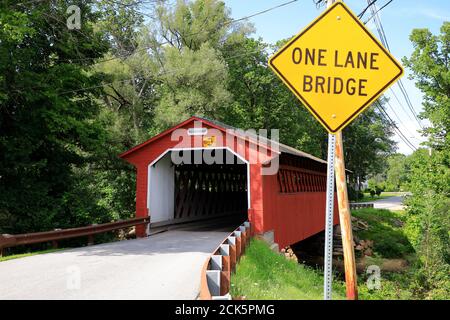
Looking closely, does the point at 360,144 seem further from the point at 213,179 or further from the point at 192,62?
the point at 213,179

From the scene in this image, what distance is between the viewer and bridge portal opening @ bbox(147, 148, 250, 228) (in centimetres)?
1523

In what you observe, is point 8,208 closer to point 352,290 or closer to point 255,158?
point 255,158

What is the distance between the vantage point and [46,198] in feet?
47.4

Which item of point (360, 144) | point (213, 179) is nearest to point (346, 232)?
point (213, 179)

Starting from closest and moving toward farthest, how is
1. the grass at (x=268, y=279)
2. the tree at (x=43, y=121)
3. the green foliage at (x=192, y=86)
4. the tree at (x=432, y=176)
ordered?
the grass at (x=268, y=279), the tree at (x=43, y=121), the tree at (x=432, y=176), the green foliage at (x=192, y=86)

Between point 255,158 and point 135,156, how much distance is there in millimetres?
4712

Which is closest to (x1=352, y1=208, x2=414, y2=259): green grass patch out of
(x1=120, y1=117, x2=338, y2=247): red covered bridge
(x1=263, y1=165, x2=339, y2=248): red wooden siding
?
(x1=263, y1=165, x2=339, y2=248): red wooden siding

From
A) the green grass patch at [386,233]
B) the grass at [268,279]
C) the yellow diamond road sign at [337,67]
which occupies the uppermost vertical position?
the yellow diamond road sign at [337,67]

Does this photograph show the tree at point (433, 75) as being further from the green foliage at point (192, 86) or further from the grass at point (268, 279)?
the grass at point (268, 279)

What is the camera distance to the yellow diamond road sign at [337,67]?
3471 mm

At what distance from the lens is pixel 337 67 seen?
3.45m

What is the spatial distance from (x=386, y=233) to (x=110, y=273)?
26565 mm

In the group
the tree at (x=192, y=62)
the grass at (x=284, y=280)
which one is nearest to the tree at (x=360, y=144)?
the tree at (x=192, y=62)

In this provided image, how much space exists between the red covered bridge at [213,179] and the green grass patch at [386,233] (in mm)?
8240
